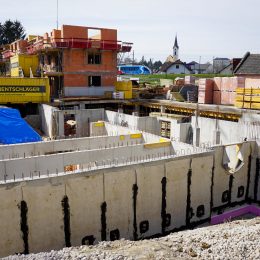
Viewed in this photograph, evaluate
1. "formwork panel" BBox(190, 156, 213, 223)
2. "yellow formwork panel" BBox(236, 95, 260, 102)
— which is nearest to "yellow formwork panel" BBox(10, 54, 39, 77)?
"yellow formwork panel" BBox(236, 95, 260, 102)

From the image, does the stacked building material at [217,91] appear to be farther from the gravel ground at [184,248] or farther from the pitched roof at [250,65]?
the gravel ground at [184,248]

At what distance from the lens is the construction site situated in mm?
10508

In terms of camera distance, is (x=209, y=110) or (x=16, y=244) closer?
(x=16, y=244)

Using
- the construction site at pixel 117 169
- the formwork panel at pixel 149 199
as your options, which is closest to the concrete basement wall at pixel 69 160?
the construction site at pixel 117 169

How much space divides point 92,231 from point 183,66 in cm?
8350

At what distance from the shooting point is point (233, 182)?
15734mm

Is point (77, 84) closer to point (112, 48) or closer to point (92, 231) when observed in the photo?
point (112, 48)

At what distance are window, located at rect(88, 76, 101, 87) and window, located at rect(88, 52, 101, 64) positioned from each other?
148 centimetres

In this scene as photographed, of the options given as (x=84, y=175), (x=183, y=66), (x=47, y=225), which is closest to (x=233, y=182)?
(x=84, y=175)

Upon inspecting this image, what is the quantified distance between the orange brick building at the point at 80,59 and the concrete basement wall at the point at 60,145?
15.7 m

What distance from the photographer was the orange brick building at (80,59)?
3089 centimetres

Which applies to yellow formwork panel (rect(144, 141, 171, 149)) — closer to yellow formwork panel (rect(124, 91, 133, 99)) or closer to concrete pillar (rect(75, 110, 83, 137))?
concrete pillar (rect(75, 110, 83, 137))

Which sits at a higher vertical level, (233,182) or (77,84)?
(77,84)

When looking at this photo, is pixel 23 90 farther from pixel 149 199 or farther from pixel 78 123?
pixel 149 199
